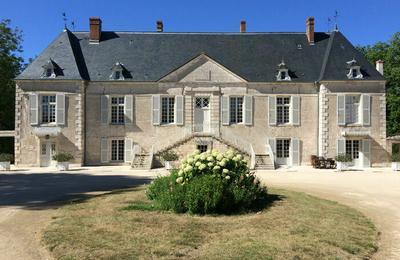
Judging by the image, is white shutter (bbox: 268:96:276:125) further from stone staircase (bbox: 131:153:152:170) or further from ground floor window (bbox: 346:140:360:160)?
stone staircase (bbox: 131:153:152:170)

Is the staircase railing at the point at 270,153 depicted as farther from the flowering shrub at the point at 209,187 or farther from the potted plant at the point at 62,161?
the potted plant at the point at 62,161

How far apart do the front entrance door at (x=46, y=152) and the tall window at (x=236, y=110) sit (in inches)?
420

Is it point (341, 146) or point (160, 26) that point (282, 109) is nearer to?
point (341, 146)

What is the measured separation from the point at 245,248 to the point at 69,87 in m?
17.3

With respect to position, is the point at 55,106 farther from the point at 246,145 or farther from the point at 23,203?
the point at 23,203

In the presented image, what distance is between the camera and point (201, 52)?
68.2 ft

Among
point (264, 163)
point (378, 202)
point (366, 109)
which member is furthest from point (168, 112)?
point (378, 202)

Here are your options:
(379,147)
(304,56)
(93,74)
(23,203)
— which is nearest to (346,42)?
(304,56)

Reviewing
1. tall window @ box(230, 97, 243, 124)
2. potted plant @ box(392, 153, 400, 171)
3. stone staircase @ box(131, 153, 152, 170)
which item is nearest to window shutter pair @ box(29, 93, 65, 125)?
stone staircase @ box(131, 153, 152, 170)

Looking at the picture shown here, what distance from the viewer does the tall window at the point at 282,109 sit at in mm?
19406

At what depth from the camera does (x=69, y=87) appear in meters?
18.8

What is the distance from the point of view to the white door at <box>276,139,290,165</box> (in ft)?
63.0

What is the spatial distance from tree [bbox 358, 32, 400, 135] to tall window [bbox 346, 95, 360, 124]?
10.3 metres

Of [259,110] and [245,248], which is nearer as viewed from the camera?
[245,248]
